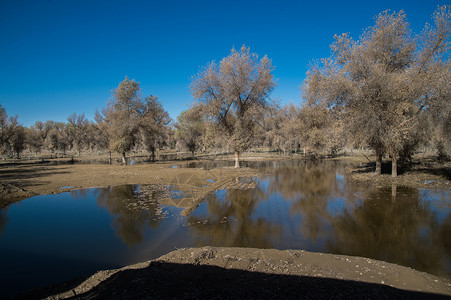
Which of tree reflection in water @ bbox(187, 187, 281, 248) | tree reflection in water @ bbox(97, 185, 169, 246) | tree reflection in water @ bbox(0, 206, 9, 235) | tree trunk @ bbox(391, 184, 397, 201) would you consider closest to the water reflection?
tree reflection in water @ bbox(0, 206, 9, 235)

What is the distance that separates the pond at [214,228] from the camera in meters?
7.86

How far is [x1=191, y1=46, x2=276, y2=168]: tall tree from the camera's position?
30.5 metres

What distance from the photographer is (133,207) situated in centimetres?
1432

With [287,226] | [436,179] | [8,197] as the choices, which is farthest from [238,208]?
[436,179]

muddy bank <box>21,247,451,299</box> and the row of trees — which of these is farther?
the row of trees

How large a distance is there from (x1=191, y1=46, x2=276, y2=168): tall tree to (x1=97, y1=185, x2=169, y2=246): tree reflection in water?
48.9 ft

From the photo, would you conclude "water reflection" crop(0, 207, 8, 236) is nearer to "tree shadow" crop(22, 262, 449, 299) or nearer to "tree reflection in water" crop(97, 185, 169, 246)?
"tree reflection in water" crop(97, 185, 169, 246)

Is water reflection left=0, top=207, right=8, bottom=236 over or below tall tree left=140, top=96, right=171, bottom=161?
below

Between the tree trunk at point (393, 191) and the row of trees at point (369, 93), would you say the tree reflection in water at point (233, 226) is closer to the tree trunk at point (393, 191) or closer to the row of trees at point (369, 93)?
the tree trunk at point (393, 191)

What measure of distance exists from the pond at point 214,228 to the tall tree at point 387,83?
202 inches

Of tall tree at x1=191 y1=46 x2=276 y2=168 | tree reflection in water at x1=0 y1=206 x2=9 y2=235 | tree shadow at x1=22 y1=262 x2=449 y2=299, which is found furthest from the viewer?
tall tree at x1=191 y1=46 x2=276 y2=168

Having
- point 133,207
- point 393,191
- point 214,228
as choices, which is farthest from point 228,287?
point 393,191

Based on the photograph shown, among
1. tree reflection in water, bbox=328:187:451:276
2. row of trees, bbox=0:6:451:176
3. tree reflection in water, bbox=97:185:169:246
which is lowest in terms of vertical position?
tree reflection in water, bbox=328:187:451:276

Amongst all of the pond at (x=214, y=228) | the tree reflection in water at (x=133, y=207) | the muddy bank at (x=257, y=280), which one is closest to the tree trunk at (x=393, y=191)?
the pond at (x=214, y=228)
